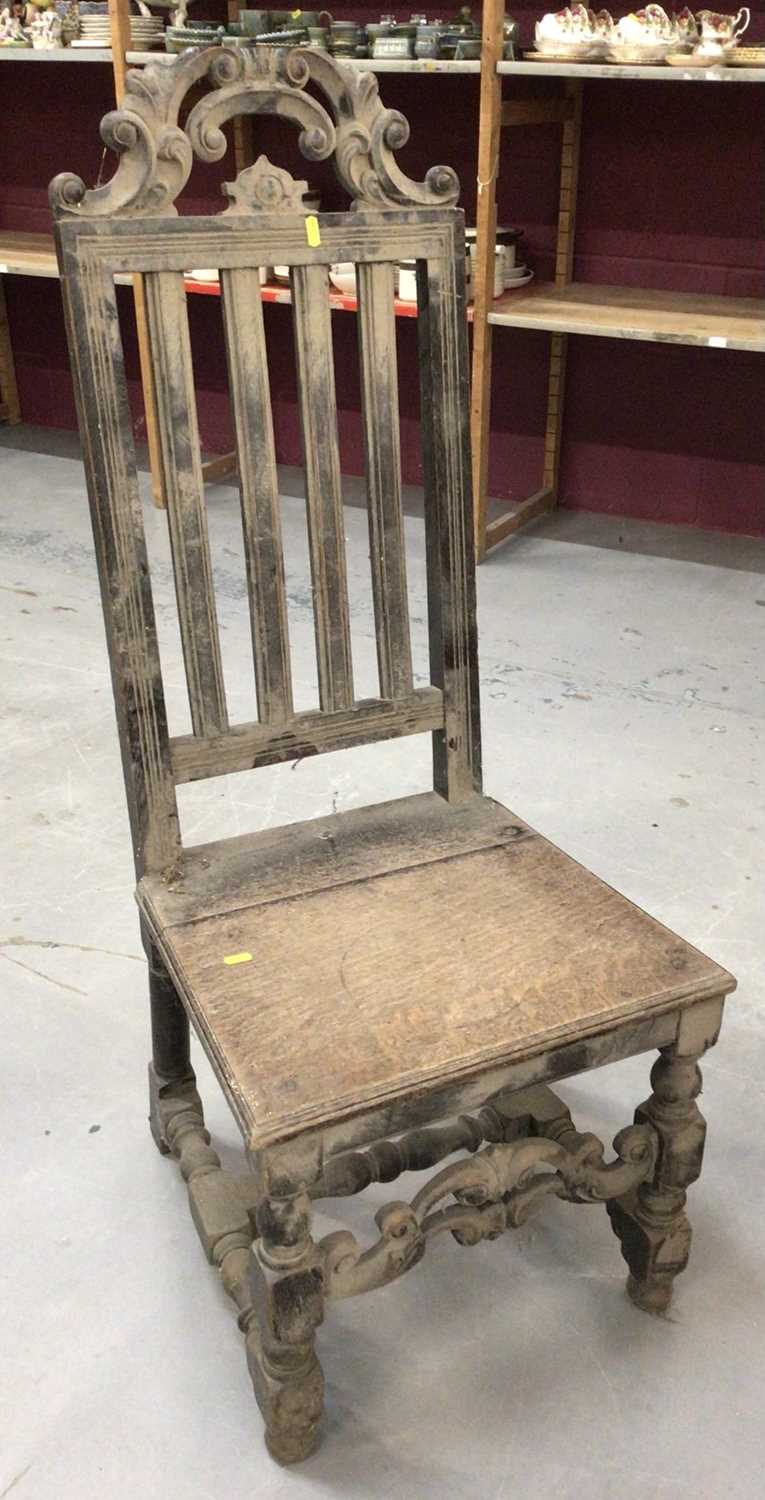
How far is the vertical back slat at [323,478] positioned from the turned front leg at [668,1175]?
0.51 metres

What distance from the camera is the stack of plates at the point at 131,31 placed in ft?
11.2

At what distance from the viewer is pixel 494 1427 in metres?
1.25

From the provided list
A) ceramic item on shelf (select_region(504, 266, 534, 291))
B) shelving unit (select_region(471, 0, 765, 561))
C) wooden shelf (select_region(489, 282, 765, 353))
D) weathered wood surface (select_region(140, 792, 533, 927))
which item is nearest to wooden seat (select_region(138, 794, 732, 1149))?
weathered wood surface (select_region(140, 792, 533, 927))

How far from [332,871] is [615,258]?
272 centimetres

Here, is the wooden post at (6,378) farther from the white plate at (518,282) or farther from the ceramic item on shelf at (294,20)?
the white plate at (518,282)

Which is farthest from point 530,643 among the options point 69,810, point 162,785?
point 162,785

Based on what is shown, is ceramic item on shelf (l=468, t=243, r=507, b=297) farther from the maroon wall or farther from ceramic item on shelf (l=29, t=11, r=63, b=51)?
ceramic item on shelf (l=29, t=11, r=63, b=51)

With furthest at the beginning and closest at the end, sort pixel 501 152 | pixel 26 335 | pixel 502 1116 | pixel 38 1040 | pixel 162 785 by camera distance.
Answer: pixel 26 335 → pixel 501 152 → pixel 38 1040 → pixel 502 1116 → pixel 162 785

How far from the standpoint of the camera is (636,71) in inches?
110

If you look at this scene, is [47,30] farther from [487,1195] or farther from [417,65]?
[487,1195]

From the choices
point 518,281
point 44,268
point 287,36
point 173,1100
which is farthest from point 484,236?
point 173,1100

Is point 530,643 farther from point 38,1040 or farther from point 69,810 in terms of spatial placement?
point 38,1040

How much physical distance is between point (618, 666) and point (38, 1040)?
158 centimetres

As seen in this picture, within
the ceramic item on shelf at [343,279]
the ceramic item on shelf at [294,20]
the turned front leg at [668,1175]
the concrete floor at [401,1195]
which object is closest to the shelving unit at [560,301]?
the ceramic item on shelf at [343,279]
